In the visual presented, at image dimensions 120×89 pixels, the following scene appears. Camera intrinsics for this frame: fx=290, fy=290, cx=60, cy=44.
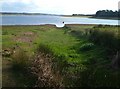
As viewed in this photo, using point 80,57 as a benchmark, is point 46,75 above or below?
above

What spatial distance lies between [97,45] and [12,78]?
12.9 meters

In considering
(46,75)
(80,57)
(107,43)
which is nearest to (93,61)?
(80,57)

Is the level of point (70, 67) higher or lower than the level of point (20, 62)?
lower

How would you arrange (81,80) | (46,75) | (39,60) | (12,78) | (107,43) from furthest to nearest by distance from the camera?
(107,43), (12,78), (39,60), (81,80), (46,75)

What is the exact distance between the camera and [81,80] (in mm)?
14039

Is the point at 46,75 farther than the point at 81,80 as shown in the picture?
No

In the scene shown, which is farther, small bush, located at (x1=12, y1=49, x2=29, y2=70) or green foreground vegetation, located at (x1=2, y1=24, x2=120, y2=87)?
small bush, located at (x1=12, y1=49, x2=29, y2=70)

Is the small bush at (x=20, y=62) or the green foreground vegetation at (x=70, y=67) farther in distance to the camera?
the small bush at (x=20, y=62)

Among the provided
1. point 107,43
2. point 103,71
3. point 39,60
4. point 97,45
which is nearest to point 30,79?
point 39,60

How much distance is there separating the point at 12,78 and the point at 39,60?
9.24 feet

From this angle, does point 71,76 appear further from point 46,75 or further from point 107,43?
point 107,43

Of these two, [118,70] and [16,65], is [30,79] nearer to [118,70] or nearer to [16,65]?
[16,65]

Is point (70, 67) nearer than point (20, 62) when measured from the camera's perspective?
No

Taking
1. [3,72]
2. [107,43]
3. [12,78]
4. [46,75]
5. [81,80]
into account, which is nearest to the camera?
[46,75]
